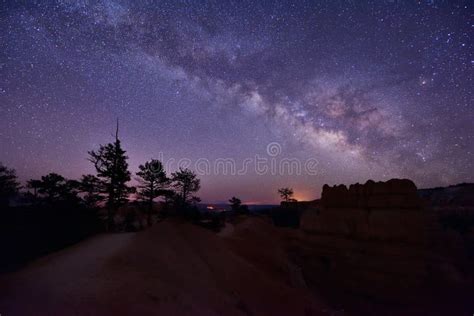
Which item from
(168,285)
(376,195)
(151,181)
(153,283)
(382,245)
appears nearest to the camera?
(153,283)

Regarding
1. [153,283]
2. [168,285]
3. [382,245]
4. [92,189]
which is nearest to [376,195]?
[382,245]

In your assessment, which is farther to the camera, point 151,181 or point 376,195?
point 151,181

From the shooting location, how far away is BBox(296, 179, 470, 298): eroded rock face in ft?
69.3

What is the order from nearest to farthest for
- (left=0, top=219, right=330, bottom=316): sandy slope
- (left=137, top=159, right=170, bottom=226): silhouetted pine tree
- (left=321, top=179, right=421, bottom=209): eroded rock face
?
(left=0, top=219, right=330, bottom=316): sandy slope, (left=321, top=179, right=421, bottom=209): eroded rock face, (left=137, top=159, right=170, bottom=226): silhouetted pine tree

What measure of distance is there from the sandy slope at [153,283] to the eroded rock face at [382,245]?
10026 mm

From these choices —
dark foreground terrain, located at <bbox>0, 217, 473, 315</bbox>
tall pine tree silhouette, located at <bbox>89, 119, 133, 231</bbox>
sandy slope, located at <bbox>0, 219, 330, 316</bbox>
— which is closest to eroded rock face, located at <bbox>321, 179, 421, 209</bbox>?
dark foreground terrain, located at <bbox>0, 217, 473, 315</bbox>

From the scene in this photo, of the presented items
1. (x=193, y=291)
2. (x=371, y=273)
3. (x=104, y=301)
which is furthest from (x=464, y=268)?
(x=104, y=301)

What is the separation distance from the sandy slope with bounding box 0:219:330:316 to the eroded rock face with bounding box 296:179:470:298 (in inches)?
395

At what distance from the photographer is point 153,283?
10.0m

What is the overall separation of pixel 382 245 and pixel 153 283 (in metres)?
21.1

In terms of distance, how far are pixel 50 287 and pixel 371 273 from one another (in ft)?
77.8

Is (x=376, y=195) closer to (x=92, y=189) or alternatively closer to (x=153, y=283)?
(x=153, y=283)

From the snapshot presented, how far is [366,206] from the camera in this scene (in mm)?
25141

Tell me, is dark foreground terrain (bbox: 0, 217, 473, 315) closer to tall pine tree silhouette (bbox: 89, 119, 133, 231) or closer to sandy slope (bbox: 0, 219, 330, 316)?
sandy slope (bbox: 0, 219, 330, 316)
